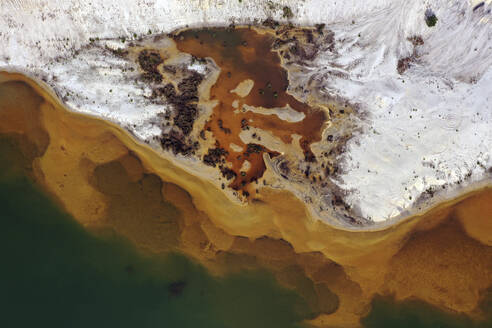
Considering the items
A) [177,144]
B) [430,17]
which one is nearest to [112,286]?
[177,144]

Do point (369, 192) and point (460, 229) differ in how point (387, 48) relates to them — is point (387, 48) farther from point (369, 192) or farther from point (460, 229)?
point (460, 229)

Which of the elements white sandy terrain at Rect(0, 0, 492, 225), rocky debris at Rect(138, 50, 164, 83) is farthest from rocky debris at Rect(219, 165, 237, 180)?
rocky debris at Rect(138, 50, 164, 83)

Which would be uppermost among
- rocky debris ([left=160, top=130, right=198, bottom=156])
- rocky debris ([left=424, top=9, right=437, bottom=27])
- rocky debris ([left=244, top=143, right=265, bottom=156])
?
rocky debris ([left=424, top=9, right=437, bottom=27])

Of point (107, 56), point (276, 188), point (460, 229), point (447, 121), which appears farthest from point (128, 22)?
point (460, 229)

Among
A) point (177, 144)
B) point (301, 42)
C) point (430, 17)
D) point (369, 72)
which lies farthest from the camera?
point (301, 42)

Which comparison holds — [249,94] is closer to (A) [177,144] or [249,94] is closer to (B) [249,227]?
(A) [177,144]

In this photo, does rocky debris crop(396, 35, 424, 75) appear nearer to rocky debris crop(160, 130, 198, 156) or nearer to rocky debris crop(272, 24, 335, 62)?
rocky debris crop(272, 24, 335, 62)

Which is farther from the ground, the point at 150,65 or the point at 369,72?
the point at 369,72
